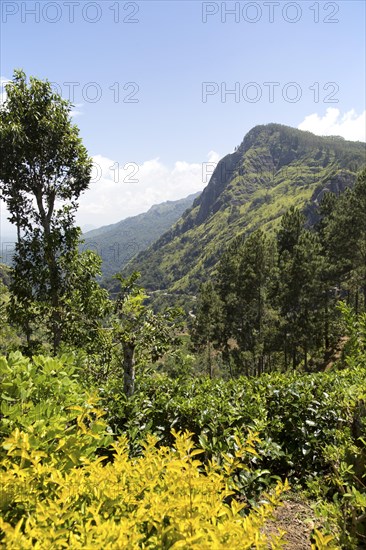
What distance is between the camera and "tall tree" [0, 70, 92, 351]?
29.5ft

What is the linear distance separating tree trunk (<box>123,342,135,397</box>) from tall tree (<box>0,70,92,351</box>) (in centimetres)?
437

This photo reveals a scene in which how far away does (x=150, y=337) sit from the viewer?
5.48 metres

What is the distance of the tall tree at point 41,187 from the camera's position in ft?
29.5

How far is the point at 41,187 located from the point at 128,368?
688 centimetres

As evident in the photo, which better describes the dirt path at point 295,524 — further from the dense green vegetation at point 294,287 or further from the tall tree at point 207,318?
the tall tree at point 207,318

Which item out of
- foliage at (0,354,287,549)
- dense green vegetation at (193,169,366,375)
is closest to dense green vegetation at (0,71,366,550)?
foliage at (0,354,287,549)

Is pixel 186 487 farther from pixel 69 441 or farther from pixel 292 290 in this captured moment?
pixel 292 290

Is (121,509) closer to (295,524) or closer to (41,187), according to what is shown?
(295,524)

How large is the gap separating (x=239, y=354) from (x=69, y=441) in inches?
1321

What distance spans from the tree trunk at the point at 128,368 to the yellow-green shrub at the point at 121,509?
2.72m

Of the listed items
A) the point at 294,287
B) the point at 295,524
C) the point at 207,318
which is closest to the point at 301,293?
the point at 294,287

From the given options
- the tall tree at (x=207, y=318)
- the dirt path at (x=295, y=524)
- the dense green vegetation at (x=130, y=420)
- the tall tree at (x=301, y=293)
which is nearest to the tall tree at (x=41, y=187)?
the dense green vegetation at (x=130, y=420)

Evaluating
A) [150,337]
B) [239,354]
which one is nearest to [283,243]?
[239,354]

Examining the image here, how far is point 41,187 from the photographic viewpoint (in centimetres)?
989
